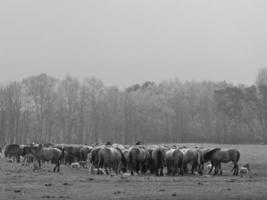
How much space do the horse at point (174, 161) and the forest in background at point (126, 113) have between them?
64990 mm

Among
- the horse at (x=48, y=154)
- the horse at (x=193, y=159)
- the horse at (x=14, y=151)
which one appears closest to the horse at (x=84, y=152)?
the horse at (x=14, y=151)

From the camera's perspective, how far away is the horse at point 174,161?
114 ft

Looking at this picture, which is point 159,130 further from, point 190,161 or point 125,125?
point 190,161

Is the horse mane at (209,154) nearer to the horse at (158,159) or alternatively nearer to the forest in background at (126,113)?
the horse at (158,159)

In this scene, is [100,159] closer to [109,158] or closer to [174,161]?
[109,158]

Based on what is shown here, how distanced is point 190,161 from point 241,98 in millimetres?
67537

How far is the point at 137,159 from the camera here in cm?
3616

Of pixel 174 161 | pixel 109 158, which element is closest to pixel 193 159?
pixel 174 161

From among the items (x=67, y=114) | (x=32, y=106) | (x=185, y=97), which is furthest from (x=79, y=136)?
(x=185, y=97)

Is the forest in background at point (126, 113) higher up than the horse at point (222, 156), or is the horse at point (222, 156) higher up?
the forest in background at point (126, 113)

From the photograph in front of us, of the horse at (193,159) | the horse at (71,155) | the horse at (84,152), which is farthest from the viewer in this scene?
the horse at (71,155)

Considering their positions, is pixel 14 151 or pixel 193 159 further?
A: pixel 14 151

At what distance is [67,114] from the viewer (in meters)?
104

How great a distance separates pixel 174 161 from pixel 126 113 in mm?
74092
